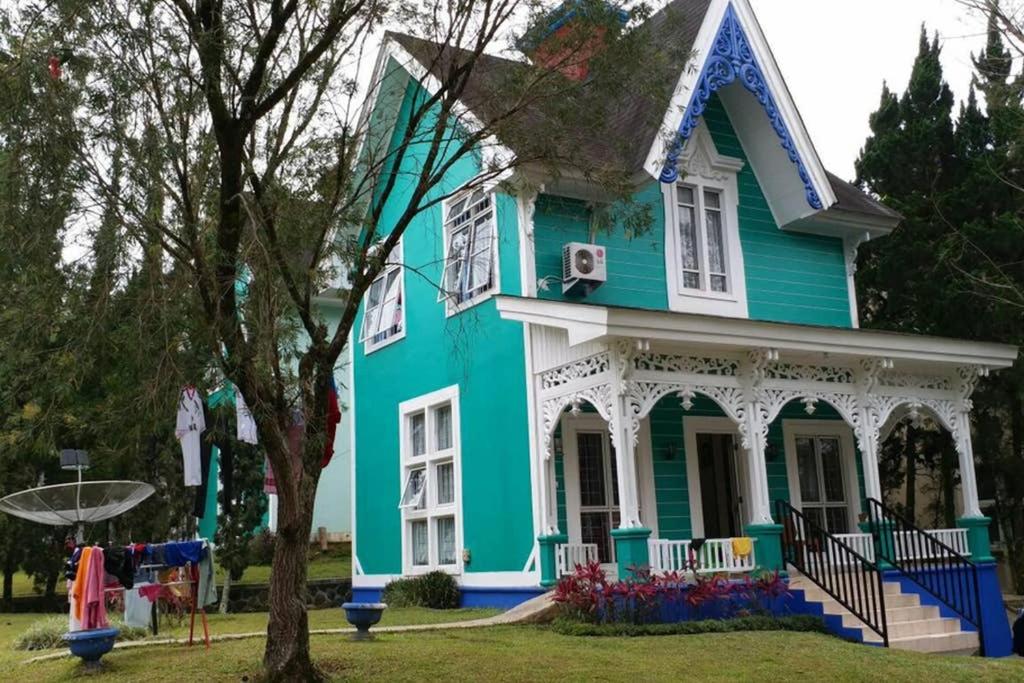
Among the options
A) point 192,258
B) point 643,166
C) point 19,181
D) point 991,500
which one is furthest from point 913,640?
point 991,500

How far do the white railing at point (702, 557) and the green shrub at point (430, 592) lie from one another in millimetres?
3649

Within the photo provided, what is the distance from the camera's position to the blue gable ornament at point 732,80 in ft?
45.9

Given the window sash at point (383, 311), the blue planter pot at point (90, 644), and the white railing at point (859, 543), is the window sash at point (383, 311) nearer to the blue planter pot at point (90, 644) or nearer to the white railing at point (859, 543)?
the white railing at point (859, 543)

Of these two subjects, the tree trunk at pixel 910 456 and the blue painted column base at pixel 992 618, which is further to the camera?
the tree trunk at pixel 910 456

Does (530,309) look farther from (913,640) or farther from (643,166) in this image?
(913,640)

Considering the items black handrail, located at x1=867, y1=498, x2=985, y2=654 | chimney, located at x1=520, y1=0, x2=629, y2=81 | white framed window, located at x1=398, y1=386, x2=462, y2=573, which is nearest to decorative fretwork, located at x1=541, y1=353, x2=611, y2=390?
white framed window, located at x1=398, y1=386, x2=462, y2=573

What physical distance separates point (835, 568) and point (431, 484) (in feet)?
20.7

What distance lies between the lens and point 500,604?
14016 mm

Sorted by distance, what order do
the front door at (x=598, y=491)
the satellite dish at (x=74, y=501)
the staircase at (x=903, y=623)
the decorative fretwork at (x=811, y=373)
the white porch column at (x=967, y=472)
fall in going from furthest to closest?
the white porch column at (x=967, y=472) < the front door at (x=598, y=491) < the decorative fretwork at (x=811, y=373) < the staircase at (x=903, y=623) < the satellite dish at (x=74, y=501)

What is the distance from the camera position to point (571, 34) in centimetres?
984

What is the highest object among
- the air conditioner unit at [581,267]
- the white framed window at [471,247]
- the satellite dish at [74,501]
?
the white framed window at [471,247]

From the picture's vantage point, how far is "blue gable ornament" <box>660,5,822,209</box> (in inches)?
551

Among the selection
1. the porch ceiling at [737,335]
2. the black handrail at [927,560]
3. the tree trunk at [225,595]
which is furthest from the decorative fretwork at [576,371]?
the tree trunk at [225,595]

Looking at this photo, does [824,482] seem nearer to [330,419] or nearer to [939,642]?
[939,642]
